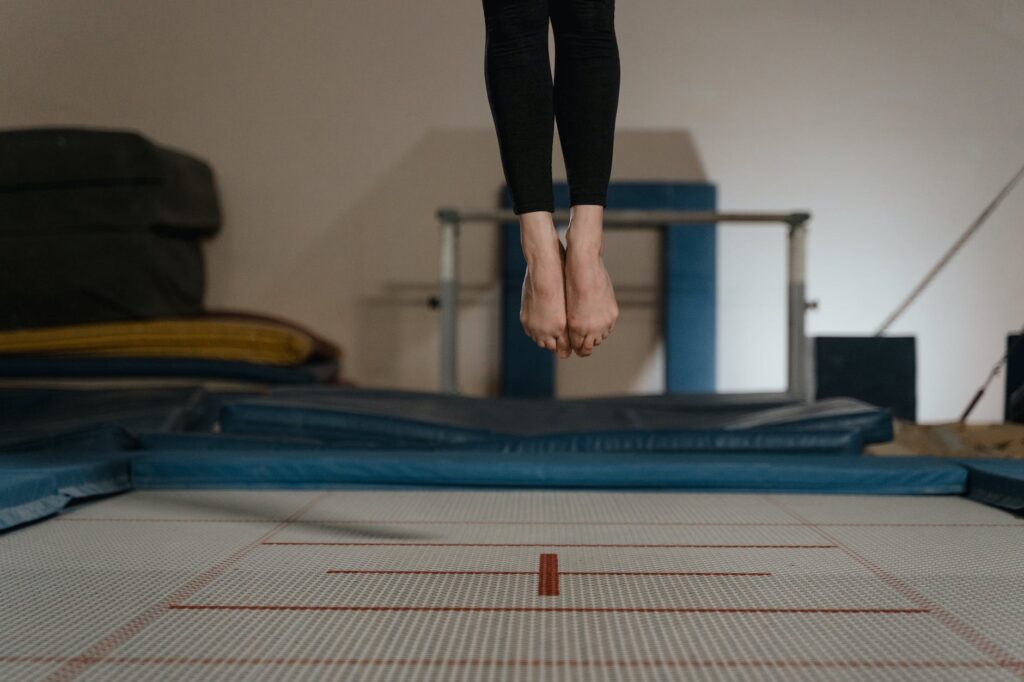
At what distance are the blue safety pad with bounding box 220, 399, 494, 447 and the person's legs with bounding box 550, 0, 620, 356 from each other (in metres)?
0.81

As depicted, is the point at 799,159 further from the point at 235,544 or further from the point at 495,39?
the point at 235,544

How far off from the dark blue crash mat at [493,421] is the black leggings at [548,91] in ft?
2.73

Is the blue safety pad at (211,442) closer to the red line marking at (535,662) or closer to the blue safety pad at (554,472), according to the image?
the blue safety pad at (554,472)

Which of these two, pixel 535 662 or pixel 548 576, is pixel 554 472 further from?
pixel 535 662

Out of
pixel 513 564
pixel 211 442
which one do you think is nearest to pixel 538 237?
pixel 513 564

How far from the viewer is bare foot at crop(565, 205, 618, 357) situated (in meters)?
1.20

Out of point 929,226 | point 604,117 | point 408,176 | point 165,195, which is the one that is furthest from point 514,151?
point 929,226

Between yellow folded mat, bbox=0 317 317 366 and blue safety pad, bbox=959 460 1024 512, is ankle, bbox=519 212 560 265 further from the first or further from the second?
yellow folded mat, bbox=0 317 317 366

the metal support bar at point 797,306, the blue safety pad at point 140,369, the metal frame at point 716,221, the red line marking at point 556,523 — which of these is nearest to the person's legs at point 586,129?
the red line marking at point 556,523

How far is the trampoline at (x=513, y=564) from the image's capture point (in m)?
0.74

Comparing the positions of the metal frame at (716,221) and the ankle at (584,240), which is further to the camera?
the metal frame at (716,221)

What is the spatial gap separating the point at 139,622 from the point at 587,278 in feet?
2.31

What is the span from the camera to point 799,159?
4023 mm

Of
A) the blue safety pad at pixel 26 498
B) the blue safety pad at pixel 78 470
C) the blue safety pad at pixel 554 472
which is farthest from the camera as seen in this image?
→ the blue safety pad at pixel 554 472
